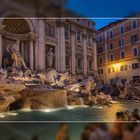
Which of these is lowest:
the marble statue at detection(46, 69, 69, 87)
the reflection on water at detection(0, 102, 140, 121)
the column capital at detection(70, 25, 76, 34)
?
the reflection on water at detection(0, 102, 140, 121)

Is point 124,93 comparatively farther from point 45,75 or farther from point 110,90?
Answer: point 45,75

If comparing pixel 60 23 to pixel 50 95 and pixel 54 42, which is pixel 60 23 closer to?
pixel 54 42

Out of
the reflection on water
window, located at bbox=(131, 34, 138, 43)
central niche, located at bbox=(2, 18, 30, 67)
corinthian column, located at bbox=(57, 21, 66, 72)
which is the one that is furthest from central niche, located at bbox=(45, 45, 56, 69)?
the reflection on water

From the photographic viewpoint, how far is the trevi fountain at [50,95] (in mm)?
4255

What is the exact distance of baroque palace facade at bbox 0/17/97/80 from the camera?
8055 millimetres

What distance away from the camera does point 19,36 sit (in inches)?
326

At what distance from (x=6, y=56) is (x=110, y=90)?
362cm

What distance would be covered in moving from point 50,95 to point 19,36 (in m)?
3.54

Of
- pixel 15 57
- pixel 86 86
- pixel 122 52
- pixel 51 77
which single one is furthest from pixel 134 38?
pixel 15 57

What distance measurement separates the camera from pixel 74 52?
1082cm

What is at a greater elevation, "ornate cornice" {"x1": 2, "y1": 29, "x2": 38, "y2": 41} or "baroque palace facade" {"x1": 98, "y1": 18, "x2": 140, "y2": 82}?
"ornate cornice" {"x1": 2, "y1": 29, "x2": 38, "y2": 41}

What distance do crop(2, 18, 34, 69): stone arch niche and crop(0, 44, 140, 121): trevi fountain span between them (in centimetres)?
27

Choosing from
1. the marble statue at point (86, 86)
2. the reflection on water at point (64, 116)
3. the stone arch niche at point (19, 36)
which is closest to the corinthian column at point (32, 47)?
the stone arch niche at point (19, 36)

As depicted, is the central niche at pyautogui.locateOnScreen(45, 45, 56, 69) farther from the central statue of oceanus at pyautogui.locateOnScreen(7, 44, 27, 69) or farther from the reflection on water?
the reflection on water
